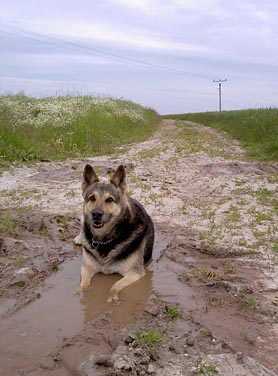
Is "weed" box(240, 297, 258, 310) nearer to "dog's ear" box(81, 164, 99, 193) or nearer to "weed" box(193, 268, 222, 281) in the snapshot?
"weed" box(193, 268, 222, 281)

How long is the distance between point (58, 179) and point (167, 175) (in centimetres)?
301

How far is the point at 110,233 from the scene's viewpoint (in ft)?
18.8

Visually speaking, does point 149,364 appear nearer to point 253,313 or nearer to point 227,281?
point 253,313

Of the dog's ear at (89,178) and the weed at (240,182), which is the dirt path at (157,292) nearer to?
the weed at (240,182)

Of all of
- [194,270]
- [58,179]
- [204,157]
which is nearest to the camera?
[194,270]

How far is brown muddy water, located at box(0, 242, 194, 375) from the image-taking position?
12.6 feet

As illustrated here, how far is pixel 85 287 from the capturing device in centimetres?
537

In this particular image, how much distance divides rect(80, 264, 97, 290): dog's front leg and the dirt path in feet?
0.37

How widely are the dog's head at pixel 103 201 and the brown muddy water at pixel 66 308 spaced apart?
2.31ft

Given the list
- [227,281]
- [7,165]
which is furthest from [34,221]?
[7,165]

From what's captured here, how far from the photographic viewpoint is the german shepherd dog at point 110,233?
18.2 feet

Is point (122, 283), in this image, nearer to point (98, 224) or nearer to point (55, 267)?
point (98, 224)

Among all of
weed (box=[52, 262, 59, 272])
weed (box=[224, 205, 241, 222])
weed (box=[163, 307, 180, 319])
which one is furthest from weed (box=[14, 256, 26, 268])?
weed (box=[224, 205, 241, 222])

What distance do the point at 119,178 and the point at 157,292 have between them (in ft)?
5.14
